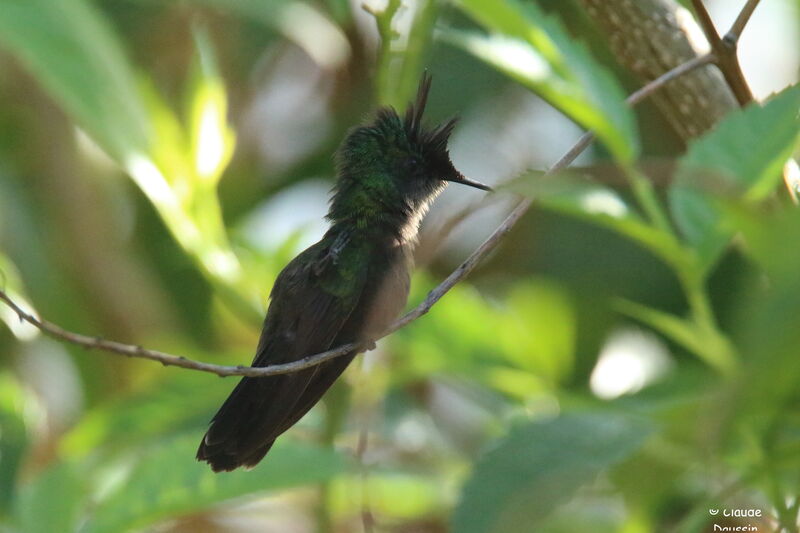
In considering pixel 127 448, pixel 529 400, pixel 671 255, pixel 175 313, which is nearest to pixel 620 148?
pixel 671 255

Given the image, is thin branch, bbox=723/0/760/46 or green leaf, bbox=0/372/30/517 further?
green leaf, bbox=0/372/30/517

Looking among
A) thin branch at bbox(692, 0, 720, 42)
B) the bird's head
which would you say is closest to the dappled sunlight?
the bird's head

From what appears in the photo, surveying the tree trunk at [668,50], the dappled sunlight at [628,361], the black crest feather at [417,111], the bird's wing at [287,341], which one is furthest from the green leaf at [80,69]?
the dappled sunlight at [628,361]

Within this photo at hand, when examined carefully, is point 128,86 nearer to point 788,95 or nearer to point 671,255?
point 671,255

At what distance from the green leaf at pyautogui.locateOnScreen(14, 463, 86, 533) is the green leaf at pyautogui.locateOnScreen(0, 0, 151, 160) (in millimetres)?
744

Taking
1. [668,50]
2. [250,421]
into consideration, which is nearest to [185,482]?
[250,421]

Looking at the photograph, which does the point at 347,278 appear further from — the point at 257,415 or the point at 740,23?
the point at 740,23

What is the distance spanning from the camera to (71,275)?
3953 millimetres

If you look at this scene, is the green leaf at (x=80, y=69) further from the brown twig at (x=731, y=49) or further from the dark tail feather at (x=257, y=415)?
the brown twig at (x=731, y=49)

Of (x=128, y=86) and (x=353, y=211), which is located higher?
(x=128, y=86)

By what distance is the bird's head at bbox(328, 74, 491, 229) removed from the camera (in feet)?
8.01

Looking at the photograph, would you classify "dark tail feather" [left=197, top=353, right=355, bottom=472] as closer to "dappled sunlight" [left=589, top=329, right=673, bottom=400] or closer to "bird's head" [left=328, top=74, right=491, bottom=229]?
"bird's head" [left=328, top=74, right=491, bottom=229]

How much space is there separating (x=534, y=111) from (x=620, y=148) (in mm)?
2626

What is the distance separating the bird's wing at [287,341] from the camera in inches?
77.9
